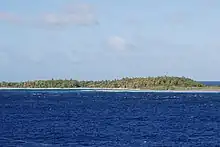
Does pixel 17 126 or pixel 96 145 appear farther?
pixel 17 126

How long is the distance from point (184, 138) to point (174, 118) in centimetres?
3598

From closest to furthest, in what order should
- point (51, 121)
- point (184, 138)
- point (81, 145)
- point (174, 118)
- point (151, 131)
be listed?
point (81, 145)
point (184, 138)
point (151, 131)
point (51, 121)
point (174, 118)

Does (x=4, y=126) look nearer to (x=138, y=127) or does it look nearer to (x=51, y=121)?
(x=51, y=121)

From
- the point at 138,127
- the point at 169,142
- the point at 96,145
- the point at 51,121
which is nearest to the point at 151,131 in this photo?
the point at 138,127

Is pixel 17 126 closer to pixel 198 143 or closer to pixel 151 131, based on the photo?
pixel 151 131

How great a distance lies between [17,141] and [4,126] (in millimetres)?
22086

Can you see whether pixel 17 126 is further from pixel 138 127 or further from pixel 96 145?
pixel 96 145

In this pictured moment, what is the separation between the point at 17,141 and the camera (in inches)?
2872

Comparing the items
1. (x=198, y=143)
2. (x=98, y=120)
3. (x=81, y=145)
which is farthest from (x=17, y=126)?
(x=198, y=143)

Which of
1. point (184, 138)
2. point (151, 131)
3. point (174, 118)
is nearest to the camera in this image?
point (184, 138)

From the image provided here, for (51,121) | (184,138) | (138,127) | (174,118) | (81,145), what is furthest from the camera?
(174,118)

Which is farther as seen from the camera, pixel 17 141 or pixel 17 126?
pixel 17 126

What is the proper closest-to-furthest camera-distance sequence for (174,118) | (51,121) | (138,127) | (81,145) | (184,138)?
(81,145) → (184,138) → (138,127) → (51,121) → (174,118)

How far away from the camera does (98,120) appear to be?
351ft
